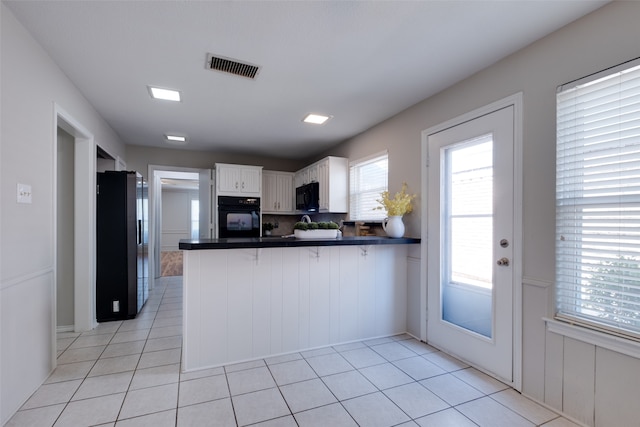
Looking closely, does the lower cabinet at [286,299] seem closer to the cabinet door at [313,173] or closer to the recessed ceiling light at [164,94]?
the recessed ceiling light at [164,94]

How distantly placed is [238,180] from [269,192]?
765 mm

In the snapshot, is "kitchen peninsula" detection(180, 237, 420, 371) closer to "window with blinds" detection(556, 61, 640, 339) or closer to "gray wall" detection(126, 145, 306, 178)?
"window with blinds" detection(556, 61, 640, 339)

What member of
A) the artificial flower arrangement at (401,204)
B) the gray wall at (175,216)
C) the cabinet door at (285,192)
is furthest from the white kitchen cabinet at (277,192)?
the gray wall at (175,216)

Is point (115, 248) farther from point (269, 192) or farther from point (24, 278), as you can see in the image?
point (269, 192)

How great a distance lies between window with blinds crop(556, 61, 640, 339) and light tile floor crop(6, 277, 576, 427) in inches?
30.1

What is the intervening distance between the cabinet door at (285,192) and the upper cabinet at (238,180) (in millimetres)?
600

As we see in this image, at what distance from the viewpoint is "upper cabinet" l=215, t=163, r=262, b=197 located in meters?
5.07

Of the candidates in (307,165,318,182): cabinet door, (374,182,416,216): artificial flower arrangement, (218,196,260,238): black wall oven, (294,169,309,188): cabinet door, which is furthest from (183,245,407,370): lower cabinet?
(218,196,260,238): black wall oven

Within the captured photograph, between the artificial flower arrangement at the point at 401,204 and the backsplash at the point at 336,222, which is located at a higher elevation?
the artificial flower arrangement at the point at 401,204

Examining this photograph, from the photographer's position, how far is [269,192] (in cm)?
580

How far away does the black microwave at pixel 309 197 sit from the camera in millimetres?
4828

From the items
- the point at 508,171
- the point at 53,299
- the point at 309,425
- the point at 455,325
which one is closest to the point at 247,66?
the point at 508,171

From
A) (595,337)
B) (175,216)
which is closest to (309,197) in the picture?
(595,337)

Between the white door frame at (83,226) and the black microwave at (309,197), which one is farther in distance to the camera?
the black microwave at (309,197)
